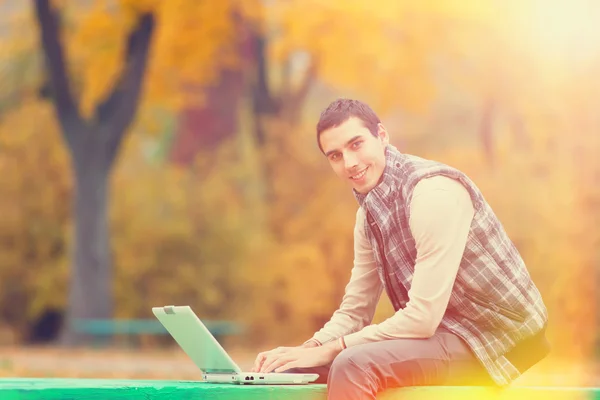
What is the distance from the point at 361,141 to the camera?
401 cm

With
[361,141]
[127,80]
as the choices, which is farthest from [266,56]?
[361,141]

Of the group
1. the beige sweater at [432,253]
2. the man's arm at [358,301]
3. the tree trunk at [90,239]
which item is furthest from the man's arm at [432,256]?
the tree trunk at [90,239]

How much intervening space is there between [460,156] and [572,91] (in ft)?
7.00

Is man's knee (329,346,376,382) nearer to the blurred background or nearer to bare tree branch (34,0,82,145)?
the blurred background

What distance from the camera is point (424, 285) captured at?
12.3 ft

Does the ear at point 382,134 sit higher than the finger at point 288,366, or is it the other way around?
the ear at point 382,134

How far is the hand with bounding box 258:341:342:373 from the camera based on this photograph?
158 inches

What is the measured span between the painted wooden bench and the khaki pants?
0.21 feet

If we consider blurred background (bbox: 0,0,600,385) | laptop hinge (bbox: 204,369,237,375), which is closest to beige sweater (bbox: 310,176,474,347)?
laptop hinge (bbox: 204,369,237,375)

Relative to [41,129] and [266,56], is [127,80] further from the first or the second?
[266,56]

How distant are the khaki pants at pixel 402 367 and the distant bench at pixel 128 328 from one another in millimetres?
12216

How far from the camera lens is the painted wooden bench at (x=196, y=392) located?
12.2 ft

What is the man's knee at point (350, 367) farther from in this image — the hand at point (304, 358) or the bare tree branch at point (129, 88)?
the bare tree branch at point (129, 88)

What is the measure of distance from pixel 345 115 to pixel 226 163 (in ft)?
48.0
